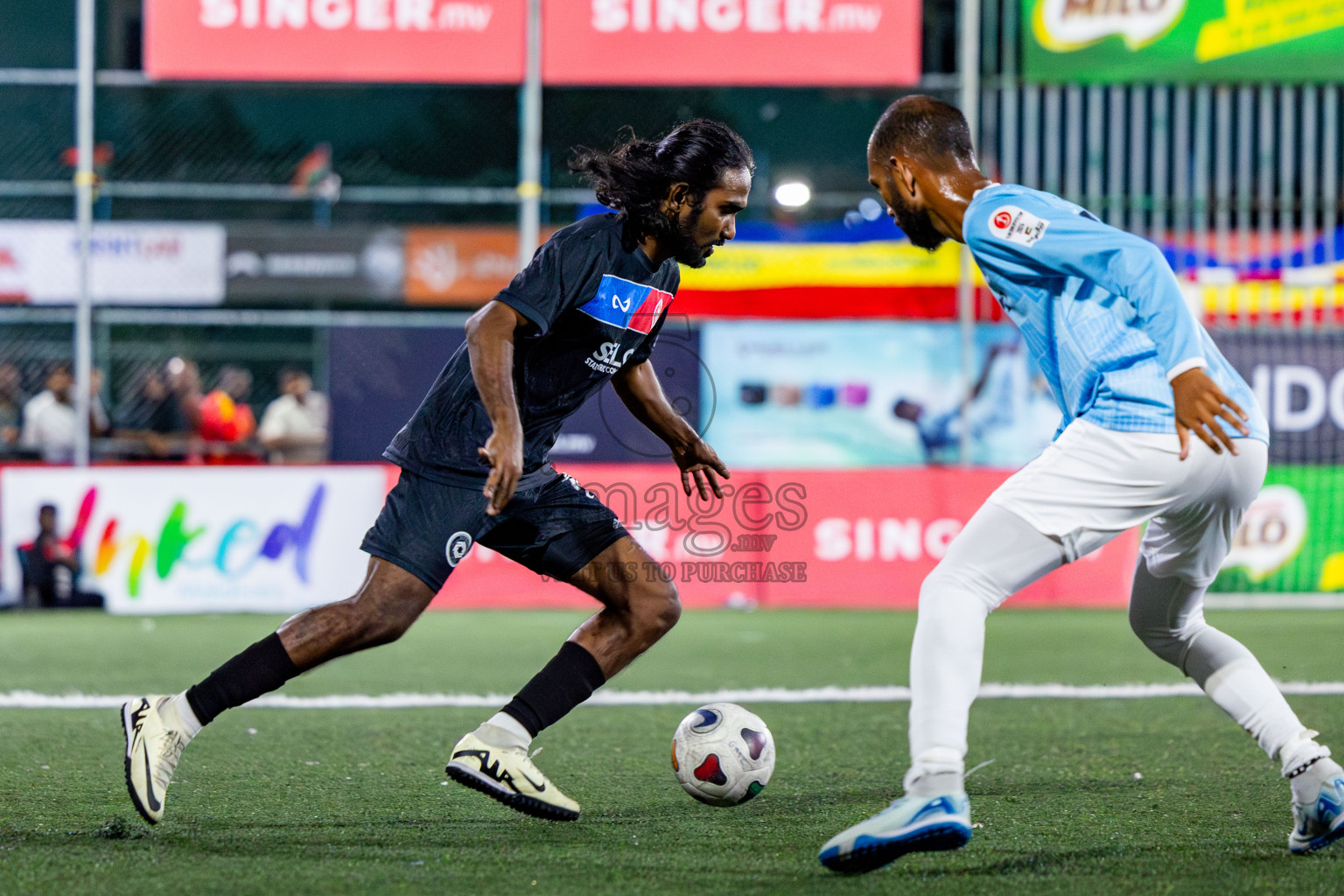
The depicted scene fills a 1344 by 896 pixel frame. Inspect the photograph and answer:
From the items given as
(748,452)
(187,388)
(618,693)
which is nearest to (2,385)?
(187,388)

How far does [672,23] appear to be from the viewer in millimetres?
11844

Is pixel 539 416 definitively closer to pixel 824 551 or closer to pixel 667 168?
pixel 667 168

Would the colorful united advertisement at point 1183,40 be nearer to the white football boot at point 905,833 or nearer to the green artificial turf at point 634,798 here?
the green artificial turf at point 634,798

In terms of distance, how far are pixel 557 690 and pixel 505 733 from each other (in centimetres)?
22

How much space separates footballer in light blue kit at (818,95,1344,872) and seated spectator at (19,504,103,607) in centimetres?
841

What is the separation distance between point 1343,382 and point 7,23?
66.6 feet

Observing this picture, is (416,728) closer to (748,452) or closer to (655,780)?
(655,780)

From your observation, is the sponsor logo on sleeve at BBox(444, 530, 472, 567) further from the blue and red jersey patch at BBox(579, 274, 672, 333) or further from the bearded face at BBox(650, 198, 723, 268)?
the bearded face at BBox(650, 198, 723, 268)

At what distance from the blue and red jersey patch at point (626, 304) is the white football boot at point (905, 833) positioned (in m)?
1.57

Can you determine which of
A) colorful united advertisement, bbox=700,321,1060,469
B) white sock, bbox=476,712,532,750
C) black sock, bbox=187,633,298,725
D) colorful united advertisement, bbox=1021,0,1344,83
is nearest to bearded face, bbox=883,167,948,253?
white sock, bbox=476,712,532,750

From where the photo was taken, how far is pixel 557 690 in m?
4.31

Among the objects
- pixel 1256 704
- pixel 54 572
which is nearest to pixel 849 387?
pixel 54 572

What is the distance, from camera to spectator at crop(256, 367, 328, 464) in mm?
12133

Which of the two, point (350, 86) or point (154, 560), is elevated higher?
point (350, 86)
